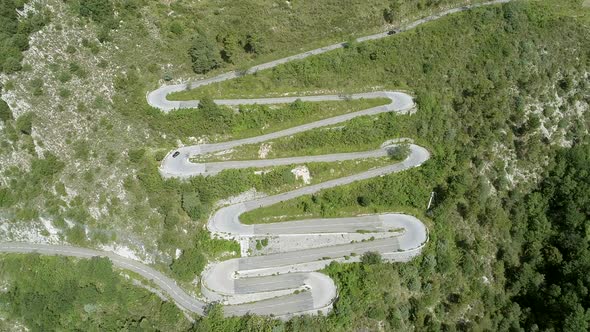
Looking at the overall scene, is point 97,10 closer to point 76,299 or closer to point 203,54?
point 203,54

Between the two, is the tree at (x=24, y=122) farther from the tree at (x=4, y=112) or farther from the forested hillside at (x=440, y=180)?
the tree at (x=4, y=112)

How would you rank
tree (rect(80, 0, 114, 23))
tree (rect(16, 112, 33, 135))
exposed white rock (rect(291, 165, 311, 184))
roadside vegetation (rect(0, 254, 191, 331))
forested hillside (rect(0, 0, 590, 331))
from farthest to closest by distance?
1. exposed white rock (rect(291, 165, 311, 184))
2. tree (rect(80, 0, 114, 23))
3. forested hillside (rect(0, 0, 590, 331))
4. tree (rect(16, 112, 33, 135))
5. roadside vegetation (rect(0, 254, 191, 331))

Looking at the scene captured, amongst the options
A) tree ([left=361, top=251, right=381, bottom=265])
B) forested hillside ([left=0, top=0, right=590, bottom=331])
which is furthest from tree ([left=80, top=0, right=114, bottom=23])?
tree ([left=361, top=251, right=381, bottom=265])

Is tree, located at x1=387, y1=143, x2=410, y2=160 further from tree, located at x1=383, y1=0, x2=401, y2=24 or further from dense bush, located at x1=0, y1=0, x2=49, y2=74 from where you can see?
dense bush, located at x1=0, y1=0, x2=49, y2=74

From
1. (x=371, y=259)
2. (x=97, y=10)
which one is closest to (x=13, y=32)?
(x=97, y=10)

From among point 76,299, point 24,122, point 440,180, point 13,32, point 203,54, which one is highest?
point 13,32

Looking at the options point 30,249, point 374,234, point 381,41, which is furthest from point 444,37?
point 30,249

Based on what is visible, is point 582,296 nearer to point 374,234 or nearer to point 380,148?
point 374,234
